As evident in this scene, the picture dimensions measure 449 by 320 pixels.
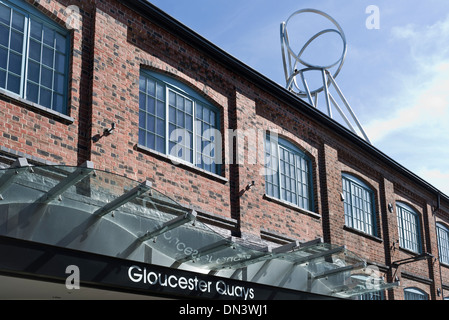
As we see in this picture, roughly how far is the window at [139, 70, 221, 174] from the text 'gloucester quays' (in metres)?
3.94

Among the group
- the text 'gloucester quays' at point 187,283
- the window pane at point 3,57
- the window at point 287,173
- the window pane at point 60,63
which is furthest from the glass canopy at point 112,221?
the window at point 287,173

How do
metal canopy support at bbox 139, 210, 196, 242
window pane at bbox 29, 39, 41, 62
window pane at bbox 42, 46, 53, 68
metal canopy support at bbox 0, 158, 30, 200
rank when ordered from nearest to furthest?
1. metal canopy support at bbox 0, 158, 30, 200
2. metal canopy support at bbox 139, 210, 196, 242
3. window pane at bbox 29, 39, 41, 62
4. window pane at bbox 42, 46, 53, 68

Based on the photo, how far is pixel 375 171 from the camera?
20484 mm

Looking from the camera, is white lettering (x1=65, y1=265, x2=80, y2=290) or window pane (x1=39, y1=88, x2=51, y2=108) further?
window pane (x1=39, y1=88, x2=51, y2=108)

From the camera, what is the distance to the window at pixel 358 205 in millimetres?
18766

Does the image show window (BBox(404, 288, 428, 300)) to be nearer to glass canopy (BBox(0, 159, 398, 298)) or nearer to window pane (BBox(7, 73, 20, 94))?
glass canopy (BBox(0, 159, 398, 298))

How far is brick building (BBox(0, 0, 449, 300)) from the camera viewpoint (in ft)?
28.4

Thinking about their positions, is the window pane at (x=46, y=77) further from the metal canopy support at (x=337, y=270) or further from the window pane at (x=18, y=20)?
the metal canopy support at (x=337, y=270)

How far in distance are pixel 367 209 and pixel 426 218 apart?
4.65 m

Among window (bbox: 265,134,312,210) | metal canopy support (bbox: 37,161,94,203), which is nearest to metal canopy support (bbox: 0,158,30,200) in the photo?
metal canopy support (bbox: 37,161,94,203)

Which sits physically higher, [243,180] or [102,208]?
[243,180]
